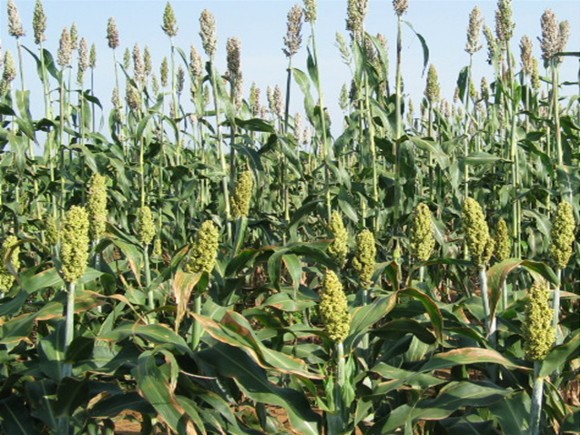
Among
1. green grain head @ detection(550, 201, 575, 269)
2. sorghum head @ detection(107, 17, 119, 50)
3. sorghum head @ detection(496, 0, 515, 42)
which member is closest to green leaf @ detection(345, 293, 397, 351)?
green grain head @ detection(550, 201, 575, 269)

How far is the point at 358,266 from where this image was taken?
9.89ft

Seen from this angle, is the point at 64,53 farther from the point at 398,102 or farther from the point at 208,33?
the point at 398,102

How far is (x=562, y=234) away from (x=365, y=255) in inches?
29.3

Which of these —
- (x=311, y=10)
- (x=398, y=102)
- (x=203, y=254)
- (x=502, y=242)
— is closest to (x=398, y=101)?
(x=398, y=102)

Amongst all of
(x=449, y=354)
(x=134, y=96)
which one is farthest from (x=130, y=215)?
(x=449, y=354)

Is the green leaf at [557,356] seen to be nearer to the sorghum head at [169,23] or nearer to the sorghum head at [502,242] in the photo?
the sorghum head at [502,242]

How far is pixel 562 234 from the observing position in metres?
2.82

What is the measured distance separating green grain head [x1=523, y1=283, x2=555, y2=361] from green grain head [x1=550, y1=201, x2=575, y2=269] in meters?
0.37

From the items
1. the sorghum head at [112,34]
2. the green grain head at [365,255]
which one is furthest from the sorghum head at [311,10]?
the sorghum head at [112,34]

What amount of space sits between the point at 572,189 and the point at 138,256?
244 centimetres

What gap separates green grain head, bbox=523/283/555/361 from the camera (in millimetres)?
2449

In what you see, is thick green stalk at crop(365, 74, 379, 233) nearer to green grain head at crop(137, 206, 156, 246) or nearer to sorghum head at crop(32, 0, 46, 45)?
green grain head at crop(137, 206, 156, 246)

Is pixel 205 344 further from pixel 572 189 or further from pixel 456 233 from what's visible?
pixel 456 233

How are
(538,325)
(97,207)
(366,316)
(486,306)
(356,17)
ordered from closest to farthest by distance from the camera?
1. (538,325)
2. (366,316)
3. (486,306)
4. (97,207)
5. (356,17)
